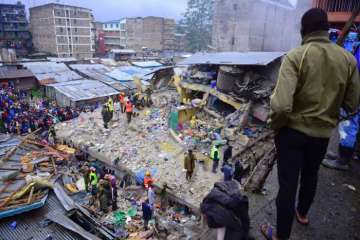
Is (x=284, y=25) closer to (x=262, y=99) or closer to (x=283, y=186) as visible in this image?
(x=262, y=99)

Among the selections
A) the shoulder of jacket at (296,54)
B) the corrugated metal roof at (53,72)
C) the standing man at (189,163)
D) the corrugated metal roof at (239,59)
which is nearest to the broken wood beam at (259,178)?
the shoulder of jacket at (296,54)

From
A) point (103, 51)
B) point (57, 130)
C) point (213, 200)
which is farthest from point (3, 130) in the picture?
point (103, 51)

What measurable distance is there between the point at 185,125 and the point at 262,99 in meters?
4.03

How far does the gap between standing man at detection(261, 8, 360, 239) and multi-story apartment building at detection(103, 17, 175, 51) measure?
144 feet

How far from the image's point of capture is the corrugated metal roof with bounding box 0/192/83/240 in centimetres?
649

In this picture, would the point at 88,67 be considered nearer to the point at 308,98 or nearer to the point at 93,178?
the point at 93,178

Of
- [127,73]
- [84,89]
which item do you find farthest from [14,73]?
[127,73]

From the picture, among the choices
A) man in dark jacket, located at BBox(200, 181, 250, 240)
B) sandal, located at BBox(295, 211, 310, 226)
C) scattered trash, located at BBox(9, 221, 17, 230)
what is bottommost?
scattered trash, located at BBox(9, 221, 17, 230)

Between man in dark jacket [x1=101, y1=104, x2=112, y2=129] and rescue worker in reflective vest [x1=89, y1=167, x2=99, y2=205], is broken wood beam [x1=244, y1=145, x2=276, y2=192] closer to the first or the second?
rescue worker in reflective vest [x1=89, y1=167, x2=99, y2=205]

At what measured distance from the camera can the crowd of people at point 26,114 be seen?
14985mm

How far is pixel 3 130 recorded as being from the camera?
14.9 metres

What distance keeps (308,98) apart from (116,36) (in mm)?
48014

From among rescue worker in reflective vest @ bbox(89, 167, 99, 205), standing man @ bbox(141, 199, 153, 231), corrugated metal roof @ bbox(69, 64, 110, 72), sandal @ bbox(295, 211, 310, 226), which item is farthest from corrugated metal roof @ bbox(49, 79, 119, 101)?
sandal @ bbox(295, 211, 310, 226)

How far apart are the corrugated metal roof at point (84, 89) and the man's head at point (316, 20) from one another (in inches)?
757
